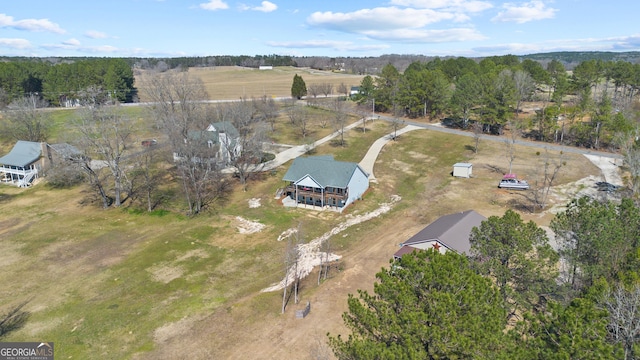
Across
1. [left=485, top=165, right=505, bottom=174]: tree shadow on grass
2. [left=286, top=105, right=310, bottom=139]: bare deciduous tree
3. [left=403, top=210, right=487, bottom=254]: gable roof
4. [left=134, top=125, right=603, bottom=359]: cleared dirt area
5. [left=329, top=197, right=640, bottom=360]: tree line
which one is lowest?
[left=134, top=125, right=603, bottom=359]: cleared dirt area

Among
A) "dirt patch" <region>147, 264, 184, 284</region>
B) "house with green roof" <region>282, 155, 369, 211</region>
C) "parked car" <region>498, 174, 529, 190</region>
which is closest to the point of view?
"dirt patch" <region>147, 264, 184, 284</region>

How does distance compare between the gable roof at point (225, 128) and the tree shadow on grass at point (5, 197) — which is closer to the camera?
the tree shadow on grass at point (5, 197)

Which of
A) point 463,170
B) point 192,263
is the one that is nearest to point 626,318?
point 192,263

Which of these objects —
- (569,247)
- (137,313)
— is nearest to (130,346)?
(137,313)

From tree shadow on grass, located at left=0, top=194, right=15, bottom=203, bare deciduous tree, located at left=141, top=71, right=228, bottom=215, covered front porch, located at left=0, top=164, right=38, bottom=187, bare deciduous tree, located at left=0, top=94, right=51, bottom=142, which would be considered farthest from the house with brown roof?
bare deciduous tree, located at left=0, top=94, right=51, bottom=142

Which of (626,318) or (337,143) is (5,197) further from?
(626,318)

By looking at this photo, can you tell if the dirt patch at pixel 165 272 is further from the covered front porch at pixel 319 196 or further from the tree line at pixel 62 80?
the tree line at pixel 62 80

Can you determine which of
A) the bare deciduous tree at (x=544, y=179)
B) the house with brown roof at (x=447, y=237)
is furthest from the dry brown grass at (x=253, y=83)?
the house with brown roof at (x=447, y=237)

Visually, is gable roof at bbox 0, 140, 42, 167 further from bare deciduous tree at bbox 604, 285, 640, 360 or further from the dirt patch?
bare deciduous tree at bbox 604, 285, 640, 360
